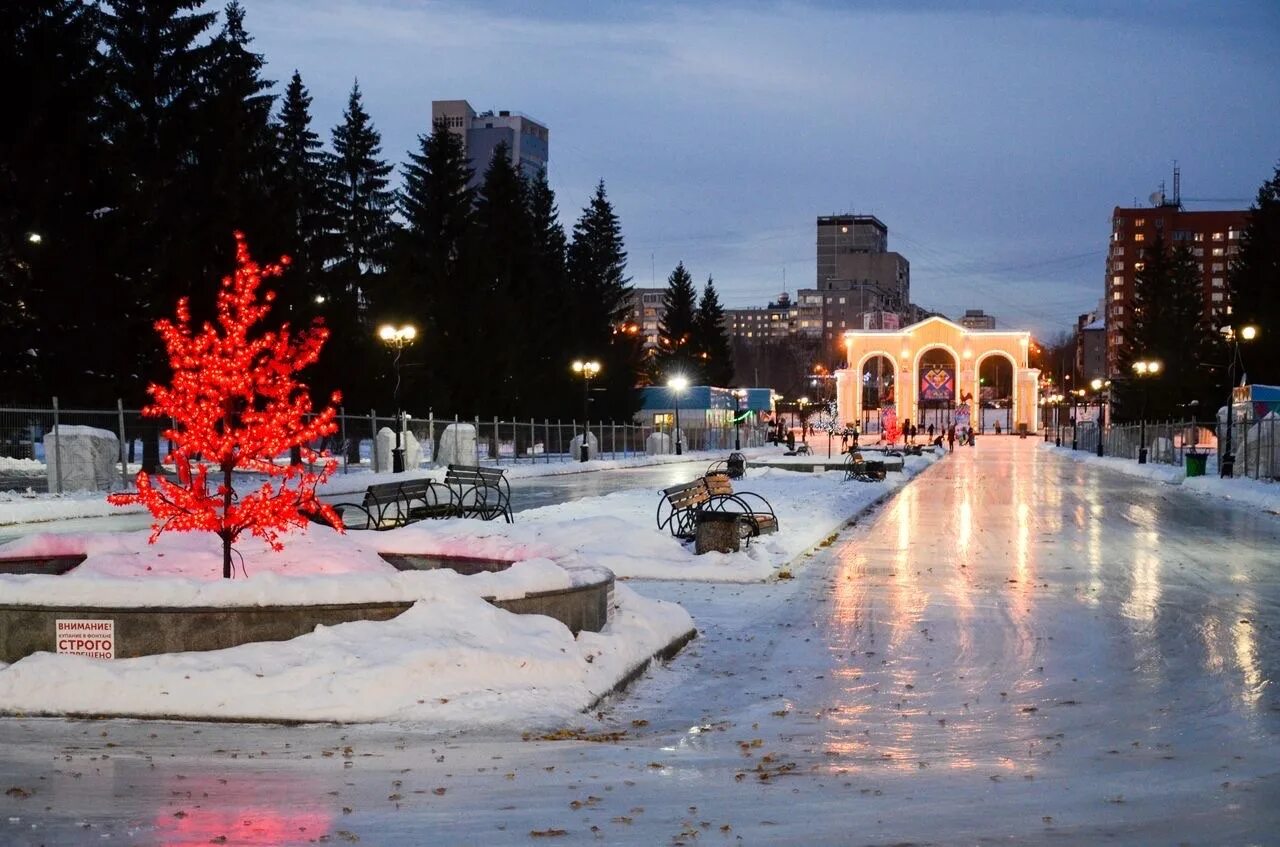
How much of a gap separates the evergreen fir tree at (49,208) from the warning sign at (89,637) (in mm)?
34817

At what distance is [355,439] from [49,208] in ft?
45.7

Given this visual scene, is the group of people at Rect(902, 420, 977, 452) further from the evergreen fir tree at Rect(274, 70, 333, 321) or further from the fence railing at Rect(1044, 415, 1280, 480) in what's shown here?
the evergreen fir tree at Rect(274, 70, 333, 321)

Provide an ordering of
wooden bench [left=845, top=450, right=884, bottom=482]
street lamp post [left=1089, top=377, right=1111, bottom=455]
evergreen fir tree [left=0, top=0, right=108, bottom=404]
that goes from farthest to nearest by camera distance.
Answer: street lamp post [left=1089, top=377, right=1111, bottom=455], evergreen fir tree [left=0, top=0, right=108, bottom=404], wooden bench [left=845, top=450, right=884, bottom=482]

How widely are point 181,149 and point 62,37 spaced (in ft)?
17.3

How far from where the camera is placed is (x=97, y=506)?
2961 centimetres

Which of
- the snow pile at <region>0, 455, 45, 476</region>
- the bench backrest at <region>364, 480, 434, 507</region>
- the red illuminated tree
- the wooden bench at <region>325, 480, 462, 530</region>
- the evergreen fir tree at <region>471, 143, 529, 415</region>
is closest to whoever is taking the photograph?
the red illuminated tree

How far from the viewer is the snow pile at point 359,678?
346 inches

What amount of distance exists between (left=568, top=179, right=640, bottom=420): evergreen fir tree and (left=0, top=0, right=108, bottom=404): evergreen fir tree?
49.4 meters

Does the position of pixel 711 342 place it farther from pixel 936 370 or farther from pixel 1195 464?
pixel 1195 464

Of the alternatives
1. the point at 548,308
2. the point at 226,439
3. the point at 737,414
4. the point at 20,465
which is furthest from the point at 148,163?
the point at 737,414

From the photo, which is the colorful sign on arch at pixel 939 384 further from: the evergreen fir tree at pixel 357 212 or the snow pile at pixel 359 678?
the snow pile at pixel 359 678

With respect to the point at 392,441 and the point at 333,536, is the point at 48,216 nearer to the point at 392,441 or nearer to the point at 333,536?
the point at 392,441

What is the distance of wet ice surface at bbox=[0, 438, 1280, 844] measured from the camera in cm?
651

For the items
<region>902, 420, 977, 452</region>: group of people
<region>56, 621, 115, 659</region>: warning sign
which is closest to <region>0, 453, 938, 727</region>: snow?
<region>56, 621, 115, 659</region>: warning sign
